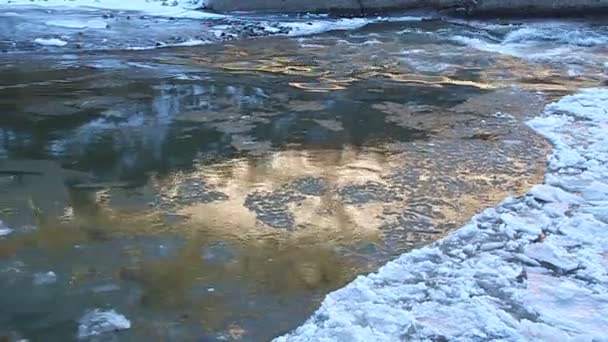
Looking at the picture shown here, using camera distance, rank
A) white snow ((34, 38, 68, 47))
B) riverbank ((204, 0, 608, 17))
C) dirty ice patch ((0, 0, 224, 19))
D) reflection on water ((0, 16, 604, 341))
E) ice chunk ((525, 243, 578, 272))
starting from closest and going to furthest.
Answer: reflection on water ((0, 16, 604, 341)) → ice chunk ((525, 243, 578, 272)) → white snow ((34, 38, 68, 47)) → dirty ice patch ((0, 0, 224, 19)) → riverbank ((204, 0, 608, 17))

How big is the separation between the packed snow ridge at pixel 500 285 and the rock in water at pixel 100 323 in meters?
0.77

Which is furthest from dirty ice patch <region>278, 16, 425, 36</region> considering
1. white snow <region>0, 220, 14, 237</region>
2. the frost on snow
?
white snow <region>0, 220, 14, 237</region>

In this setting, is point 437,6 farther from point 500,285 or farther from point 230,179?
point 500,285

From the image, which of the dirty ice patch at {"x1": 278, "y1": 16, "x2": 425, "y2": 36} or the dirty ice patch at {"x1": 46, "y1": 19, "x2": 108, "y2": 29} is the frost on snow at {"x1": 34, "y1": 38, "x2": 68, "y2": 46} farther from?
the dirty ice patch at {"x1": 278, "y1": 16, "x2": 425, "y2": 36}

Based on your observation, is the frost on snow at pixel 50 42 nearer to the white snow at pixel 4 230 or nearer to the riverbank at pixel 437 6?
the riverbank at pixel 437 6

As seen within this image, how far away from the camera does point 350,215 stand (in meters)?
4.76

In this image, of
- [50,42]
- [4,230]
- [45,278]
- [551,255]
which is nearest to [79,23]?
[50,42]

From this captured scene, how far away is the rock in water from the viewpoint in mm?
3371

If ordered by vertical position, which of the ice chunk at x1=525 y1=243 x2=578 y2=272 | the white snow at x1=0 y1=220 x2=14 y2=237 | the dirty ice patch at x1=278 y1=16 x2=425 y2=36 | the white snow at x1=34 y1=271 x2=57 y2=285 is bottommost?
the ice chunk at x1=525 y1=243 x2=578 y2=272

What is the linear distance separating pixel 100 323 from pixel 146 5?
14.5 metres

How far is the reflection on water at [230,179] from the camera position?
3.73 meters

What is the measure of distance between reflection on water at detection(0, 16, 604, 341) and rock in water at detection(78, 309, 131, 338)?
0.05m

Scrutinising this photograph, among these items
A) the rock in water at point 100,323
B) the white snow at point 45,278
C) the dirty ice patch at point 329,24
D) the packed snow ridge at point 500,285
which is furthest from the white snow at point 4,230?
the dirty ice patch at point 329,24

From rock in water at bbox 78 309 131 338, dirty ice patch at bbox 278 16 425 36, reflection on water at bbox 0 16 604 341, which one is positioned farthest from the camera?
dirty ice patch at bbox 278 16 425 36
